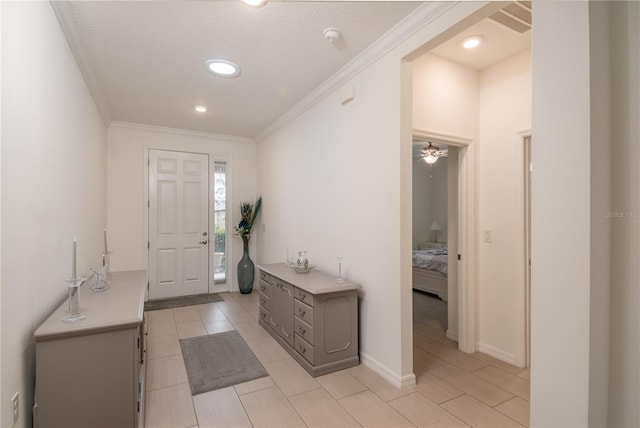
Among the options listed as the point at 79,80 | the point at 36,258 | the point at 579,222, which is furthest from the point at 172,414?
the point at 79,80

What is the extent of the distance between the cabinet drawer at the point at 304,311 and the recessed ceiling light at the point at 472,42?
2560 millimetres

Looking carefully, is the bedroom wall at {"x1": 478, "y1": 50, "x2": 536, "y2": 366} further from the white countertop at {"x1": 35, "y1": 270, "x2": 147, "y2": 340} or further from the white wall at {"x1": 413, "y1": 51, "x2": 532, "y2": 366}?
the white countertop at {"x1": 35, "y1": 270, "x2": 147, "y2": 340}

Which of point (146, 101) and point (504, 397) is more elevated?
point (146, 101)

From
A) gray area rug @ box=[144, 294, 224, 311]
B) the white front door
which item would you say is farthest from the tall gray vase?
the white front door

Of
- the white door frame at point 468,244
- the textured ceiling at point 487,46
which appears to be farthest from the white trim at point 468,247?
the textured ceiling at point 487,46

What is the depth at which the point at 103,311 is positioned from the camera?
181cm

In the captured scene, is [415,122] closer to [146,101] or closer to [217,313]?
[146,101]

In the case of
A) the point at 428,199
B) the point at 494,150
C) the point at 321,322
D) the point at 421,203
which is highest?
the point at 494,150

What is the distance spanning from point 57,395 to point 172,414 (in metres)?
0.78

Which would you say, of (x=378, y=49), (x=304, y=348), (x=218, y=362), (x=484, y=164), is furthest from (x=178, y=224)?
(x=484, y=164)

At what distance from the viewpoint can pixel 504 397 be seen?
227 cm

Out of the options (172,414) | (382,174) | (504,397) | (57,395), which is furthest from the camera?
(382,174)

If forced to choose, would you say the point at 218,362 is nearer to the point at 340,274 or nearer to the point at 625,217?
the point at 340,274

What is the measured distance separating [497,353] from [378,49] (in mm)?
2859
